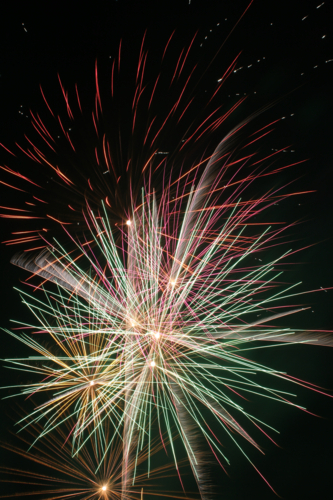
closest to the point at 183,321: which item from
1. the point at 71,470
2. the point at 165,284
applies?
the point at 165,284

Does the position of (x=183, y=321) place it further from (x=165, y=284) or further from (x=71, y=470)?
(x=71, y=470)

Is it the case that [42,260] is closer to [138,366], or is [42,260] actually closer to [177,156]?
[138,366]

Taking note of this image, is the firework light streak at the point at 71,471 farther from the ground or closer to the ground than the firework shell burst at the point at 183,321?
closer to the ground

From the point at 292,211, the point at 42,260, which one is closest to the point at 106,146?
the point at 42,260

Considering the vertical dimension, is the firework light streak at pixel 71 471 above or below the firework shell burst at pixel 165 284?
below

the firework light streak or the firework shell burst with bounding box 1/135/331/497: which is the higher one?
the firework shell burst with bounding box 1/135/331/497

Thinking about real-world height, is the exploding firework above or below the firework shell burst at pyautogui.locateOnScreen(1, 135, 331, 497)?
below

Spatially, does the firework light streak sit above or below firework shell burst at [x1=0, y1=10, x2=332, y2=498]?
below

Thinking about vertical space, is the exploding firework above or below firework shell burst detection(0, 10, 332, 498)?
below

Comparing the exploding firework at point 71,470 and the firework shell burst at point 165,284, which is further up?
the firework shell burst at point 165,284
